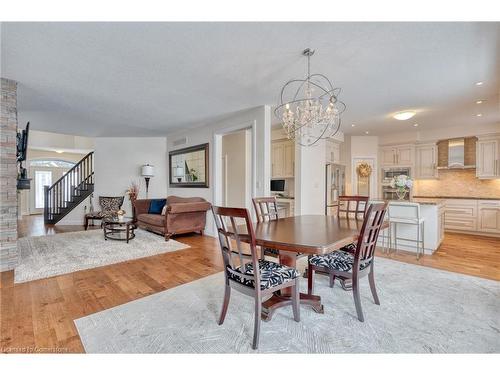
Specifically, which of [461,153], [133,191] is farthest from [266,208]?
[461,153]

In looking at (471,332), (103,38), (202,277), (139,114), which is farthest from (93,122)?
(471,332)

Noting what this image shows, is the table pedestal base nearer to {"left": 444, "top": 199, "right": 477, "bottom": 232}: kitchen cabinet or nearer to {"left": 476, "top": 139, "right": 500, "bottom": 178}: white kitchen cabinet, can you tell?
{"left": 444, "top": 199, "right": 477, "bottom": 232}: kitchen cabinet

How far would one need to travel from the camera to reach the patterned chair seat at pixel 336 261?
2.06 meters

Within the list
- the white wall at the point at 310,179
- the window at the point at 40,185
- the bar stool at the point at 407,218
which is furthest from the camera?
the window at the point at 40,185

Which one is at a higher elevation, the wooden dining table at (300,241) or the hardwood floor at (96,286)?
the wooden dining table at (300,241)

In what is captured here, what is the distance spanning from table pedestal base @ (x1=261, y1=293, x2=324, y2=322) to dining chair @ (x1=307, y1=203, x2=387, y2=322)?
17cm

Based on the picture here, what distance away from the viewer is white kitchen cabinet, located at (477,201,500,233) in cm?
516

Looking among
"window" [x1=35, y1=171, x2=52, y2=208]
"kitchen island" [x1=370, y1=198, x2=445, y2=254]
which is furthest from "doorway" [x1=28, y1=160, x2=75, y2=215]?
"kitchen island" [x1=370, y1=198, x2=445, y2=254]

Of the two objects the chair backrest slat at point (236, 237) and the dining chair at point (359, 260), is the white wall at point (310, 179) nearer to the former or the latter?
the dining chair at point (359, 260)

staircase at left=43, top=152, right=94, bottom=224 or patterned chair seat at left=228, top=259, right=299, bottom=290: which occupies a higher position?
staircase at left=43, top=152, right=94, bottom=224

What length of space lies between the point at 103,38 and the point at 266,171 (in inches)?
105

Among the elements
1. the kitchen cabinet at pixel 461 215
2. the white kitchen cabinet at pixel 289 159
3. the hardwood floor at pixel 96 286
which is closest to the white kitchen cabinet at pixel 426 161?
the kitchen cabinet at pixel 461 215

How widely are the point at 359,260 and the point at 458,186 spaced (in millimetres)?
5745

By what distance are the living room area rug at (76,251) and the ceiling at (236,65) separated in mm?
2366
